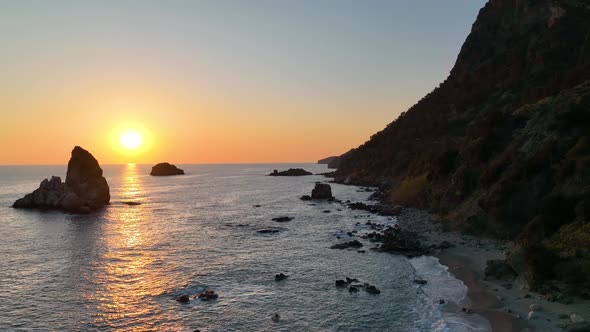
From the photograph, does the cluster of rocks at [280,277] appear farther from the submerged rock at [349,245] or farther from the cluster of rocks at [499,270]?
the cluster of rocks at [499,270]

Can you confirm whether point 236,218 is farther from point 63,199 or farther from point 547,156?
point 547,156

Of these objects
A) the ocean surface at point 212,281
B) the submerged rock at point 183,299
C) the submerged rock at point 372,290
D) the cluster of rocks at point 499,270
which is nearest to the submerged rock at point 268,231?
the ocean surface at point 212,281

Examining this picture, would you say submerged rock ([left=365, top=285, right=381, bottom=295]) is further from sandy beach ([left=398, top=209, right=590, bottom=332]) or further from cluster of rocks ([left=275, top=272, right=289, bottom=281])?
cluster of rocks ([left=275, top=272, right=289, bottom=281])

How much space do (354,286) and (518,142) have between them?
3321 cm

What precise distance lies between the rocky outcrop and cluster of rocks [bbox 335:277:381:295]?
82604 millimetres

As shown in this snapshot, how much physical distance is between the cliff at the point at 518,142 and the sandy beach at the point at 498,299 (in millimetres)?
1972

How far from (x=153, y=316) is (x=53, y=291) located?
12776mm

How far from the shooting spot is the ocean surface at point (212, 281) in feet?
97.2

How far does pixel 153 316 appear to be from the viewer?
30.9 m

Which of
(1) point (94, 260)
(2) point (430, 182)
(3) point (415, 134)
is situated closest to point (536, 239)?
(2) point (430, 182)

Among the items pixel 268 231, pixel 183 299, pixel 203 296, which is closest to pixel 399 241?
pixel 268 231

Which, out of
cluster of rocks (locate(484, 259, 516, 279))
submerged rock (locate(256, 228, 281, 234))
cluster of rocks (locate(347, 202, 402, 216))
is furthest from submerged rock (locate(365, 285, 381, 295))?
cluster of rocks (locate(347, 202, 402, 216))

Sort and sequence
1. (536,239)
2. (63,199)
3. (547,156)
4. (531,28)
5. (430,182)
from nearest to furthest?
(536,239) → (547,156) → (430,182) → (63,199) → (531,28)

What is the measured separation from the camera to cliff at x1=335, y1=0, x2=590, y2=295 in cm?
3581
